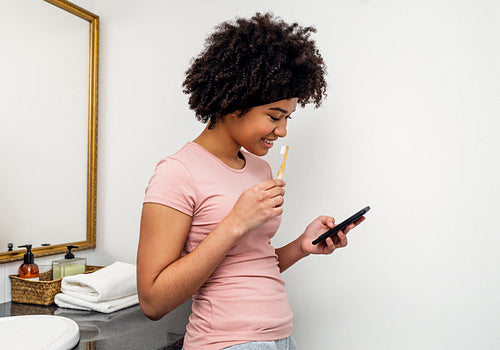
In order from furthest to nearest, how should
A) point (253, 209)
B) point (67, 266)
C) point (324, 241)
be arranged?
point (67, 266)
point (324, 241)
point (253, 209)

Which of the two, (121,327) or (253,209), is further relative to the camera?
(121,327)

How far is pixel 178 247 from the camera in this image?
84cm

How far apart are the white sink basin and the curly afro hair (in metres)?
0.60

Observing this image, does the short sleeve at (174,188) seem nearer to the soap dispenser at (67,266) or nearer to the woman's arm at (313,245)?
the woman's arm at (313,245)

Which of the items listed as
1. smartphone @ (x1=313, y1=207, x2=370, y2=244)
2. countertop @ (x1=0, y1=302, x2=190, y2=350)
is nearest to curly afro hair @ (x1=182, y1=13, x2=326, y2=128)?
smartphone @ (x1=313, y1=207, x2=370, y2=244)

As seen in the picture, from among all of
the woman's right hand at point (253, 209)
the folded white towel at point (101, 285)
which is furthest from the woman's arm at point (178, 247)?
the folded white towel at point (101, 285)

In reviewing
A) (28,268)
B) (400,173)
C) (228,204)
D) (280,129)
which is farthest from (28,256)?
(400,173)

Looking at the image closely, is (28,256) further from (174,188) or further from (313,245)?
(313,245)

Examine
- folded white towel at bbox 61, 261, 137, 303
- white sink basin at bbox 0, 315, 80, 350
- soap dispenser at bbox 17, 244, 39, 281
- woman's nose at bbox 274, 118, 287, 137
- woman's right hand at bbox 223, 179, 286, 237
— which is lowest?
white sink basin at bbox 0, 315, 80, 350

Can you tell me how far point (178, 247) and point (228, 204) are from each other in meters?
0.14

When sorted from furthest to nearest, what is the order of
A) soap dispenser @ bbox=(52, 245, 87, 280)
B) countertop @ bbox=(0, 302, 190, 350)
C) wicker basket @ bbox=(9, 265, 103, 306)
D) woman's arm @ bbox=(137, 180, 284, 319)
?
soap dispenser @ bbox=(52, 245, 87, 280) < wicker basket @ bbox=(9, 265, 103, 306) < countertop @ bbox=(0, 302, 190, 350) < woman's arm @ bbox=(137, 180, 284, 319)

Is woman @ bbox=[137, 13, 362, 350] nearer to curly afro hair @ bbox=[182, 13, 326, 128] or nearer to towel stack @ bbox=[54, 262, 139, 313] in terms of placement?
curly afro hair @ bbox=[182, 13, 326, 128]

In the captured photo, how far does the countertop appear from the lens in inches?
41.0

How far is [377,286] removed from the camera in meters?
1.27
